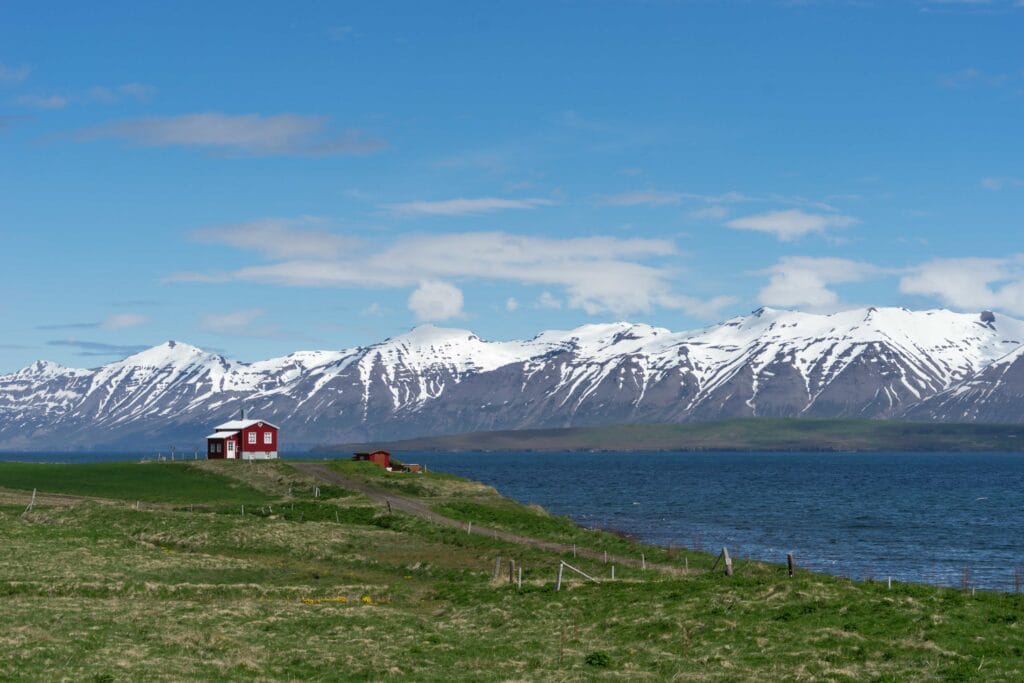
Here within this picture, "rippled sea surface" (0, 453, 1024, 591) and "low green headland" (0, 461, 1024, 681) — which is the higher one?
"low green headland" (0, 461, 1024, 681)

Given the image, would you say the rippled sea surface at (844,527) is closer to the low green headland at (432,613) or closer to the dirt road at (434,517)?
the dirt road at (434,517)

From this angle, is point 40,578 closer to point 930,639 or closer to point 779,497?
point 930,639

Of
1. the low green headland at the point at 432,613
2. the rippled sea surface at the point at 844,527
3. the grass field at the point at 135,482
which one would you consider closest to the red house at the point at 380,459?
the rippled sea surface at the point at 844,527

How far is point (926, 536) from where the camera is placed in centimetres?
11994

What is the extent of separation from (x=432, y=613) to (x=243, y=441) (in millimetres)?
128098

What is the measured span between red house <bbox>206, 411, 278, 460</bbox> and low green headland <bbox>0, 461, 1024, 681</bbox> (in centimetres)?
8351

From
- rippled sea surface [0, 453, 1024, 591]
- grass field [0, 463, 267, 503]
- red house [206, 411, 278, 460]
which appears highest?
red house [206, 411, 278, 460]

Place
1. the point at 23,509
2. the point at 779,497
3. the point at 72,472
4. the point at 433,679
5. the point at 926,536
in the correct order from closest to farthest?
the point at 433,679 < the point at 23,509 < the point at 926,536 < the point at 72,472 < the point at 779,497

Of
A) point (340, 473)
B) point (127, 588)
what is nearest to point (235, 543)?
point (127, 588)

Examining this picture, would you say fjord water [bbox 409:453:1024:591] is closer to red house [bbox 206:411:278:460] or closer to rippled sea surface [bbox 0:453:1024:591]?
rippled sea surface [bbox 0:453:1024:591]

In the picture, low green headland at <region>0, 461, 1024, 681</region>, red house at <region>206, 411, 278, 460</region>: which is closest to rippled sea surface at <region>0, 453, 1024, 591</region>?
low green headland at <region>0, 461, 1024, 681</region>

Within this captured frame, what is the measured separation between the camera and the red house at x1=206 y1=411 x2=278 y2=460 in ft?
578

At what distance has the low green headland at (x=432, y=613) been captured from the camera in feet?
124

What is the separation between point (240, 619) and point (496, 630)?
36.4 feet
